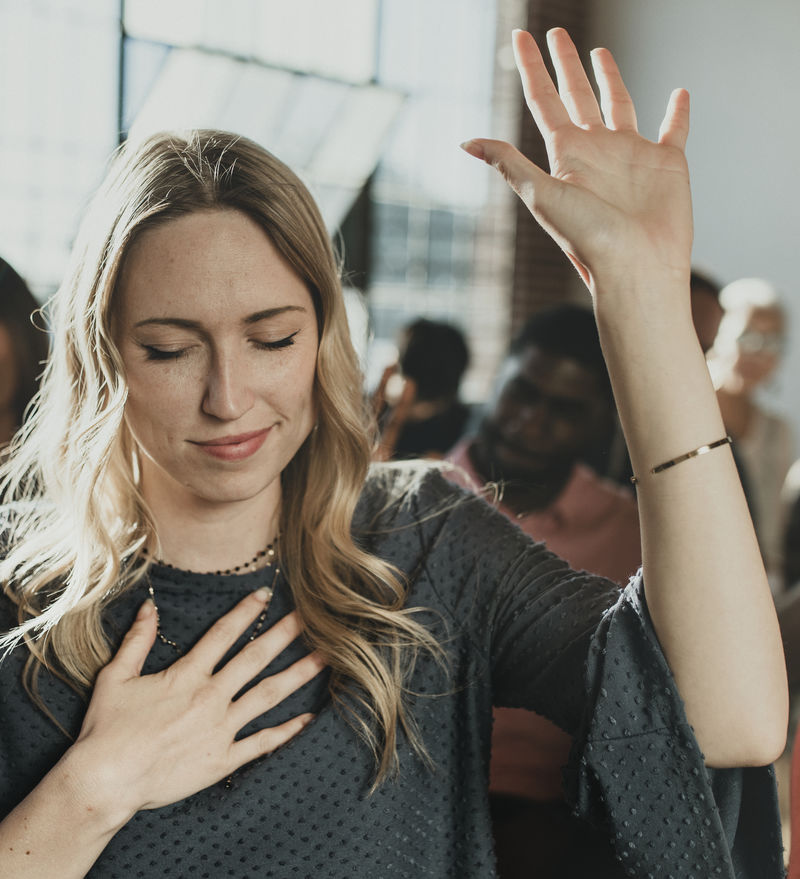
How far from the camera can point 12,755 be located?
1.07 m

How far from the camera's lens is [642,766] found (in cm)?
92

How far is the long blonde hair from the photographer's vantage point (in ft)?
3.54

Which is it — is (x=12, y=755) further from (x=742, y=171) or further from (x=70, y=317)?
(x=742, y=171)

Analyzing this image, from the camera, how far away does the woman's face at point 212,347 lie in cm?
104

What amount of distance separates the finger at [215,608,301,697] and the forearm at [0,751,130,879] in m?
0.18

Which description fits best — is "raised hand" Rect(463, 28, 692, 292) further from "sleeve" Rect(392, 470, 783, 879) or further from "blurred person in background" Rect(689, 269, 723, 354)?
"blurred person in background" Rect(689, 269, 723, 354)

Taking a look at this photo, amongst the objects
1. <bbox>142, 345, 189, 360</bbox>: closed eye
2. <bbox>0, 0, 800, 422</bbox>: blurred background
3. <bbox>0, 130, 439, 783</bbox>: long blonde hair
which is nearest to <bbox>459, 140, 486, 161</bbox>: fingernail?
<bbox>0, 130, 439, 783</bbox>: long blonde hair

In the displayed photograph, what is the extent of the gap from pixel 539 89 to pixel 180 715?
2.45ft

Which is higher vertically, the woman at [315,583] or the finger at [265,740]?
the woman at [315,583]

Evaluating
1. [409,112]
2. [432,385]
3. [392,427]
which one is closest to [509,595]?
[392,427]

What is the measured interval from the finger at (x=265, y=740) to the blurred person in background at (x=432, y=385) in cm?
175

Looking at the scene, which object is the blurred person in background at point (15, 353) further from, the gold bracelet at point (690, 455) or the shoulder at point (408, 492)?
the gold bracelet at point (690, 455)

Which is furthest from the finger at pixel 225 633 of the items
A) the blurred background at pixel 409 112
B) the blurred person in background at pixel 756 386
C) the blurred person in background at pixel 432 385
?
the blurred person in background at pixel 756 386

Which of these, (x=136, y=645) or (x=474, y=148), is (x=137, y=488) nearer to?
(x=136, y=645)
